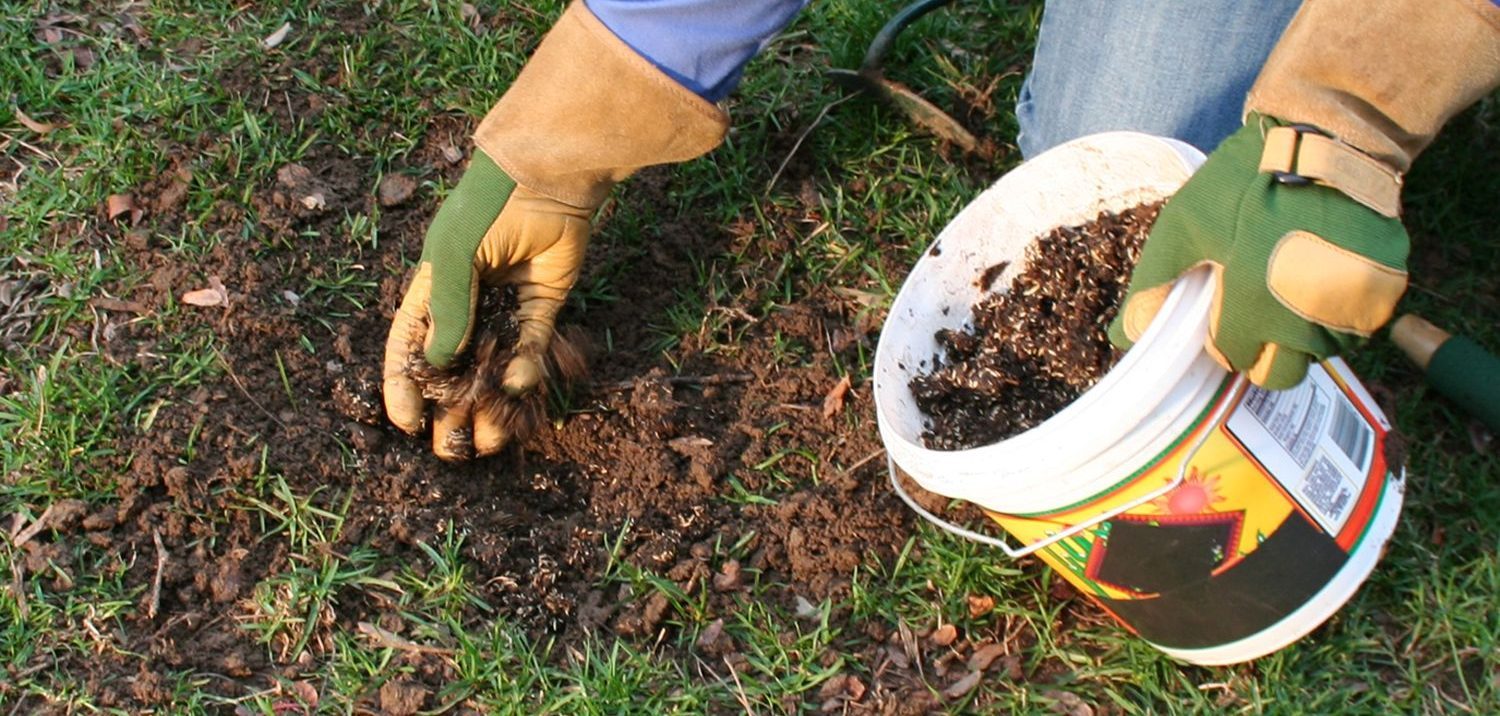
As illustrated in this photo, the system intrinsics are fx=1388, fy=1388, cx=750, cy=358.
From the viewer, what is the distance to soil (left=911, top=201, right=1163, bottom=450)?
2.20m

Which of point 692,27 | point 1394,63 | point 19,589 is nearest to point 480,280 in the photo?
point 692,27

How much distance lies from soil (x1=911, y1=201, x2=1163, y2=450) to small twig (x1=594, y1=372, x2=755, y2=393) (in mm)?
497

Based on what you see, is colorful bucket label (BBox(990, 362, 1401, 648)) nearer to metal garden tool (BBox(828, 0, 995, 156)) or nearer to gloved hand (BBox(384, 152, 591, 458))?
gloved hand (BBox(384, 152, 591, 458))

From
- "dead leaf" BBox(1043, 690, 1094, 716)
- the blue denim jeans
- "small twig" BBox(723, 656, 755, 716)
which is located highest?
the blue denim jeans

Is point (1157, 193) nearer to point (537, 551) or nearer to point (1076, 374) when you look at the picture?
point (1076, 374)

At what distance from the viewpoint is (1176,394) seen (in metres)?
1.83

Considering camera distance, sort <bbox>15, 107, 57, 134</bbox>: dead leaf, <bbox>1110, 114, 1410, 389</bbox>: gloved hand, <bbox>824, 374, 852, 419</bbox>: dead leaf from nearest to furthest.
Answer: <bbox>1110, 114, 1410, 389</bbox>: gloved hand < <bbox>824, 374, 852, 419</bbox>: dead leaf < <bbox>15, 107, 57, 134</bbox>: dead leaf

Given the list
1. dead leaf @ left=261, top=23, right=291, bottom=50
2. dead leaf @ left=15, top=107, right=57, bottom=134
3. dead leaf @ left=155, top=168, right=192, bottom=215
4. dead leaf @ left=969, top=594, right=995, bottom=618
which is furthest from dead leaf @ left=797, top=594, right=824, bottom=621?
dead leaf @ left=15, top=107, right=57, bottom=134

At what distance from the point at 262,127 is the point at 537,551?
1.14m

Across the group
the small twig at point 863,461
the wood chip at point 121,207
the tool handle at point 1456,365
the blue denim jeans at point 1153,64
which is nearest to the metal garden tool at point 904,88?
Answer: the blue denim jeans at point 1153,64

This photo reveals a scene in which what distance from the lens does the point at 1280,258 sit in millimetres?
1734

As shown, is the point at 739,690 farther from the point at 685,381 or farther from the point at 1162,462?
the point at 1162,462

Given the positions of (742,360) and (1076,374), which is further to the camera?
(742,360)

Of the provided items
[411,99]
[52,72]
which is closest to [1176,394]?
[411,99]
